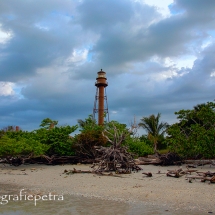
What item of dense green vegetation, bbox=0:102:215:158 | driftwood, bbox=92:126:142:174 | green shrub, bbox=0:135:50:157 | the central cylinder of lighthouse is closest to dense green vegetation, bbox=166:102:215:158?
dense green vegetation, bbox=0:102:215:158

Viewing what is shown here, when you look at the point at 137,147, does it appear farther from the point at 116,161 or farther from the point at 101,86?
the point at 101,86

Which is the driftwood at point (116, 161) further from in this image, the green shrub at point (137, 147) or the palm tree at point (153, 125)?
the palm tree at point (153, 125)

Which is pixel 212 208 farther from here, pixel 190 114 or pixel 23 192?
pixel 190 114

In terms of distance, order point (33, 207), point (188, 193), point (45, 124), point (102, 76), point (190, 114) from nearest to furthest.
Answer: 1. point (33, 207)
2. point (188, 193)
3. point (190, 114)
4. point (45, 124)
5. point (102, 76)

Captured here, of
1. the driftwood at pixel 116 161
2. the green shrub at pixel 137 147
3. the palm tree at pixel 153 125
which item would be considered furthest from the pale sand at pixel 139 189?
the palm tree at pixel 153 125

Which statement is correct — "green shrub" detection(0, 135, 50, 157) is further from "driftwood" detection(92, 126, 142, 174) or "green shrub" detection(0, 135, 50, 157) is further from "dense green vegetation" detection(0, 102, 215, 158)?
"driftwood" detection(92, 126, 142, 174)

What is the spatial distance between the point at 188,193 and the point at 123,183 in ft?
9.00

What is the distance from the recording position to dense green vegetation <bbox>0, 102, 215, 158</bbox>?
15820 millimetres

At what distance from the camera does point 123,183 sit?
34.4 feet

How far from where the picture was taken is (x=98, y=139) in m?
19.4

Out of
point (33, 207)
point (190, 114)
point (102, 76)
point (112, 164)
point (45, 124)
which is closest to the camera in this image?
point (33, 207)

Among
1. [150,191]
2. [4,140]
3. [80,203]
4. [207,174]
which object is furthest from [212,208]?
[4,140]

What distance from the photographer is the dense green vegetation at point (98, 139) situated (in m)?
15.8

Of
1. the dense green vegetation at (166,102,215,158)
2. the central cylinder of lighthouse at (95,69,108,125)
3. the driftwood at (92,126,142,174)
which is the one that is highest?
the central cylinder of lighthouse at (95,69,108,125)
